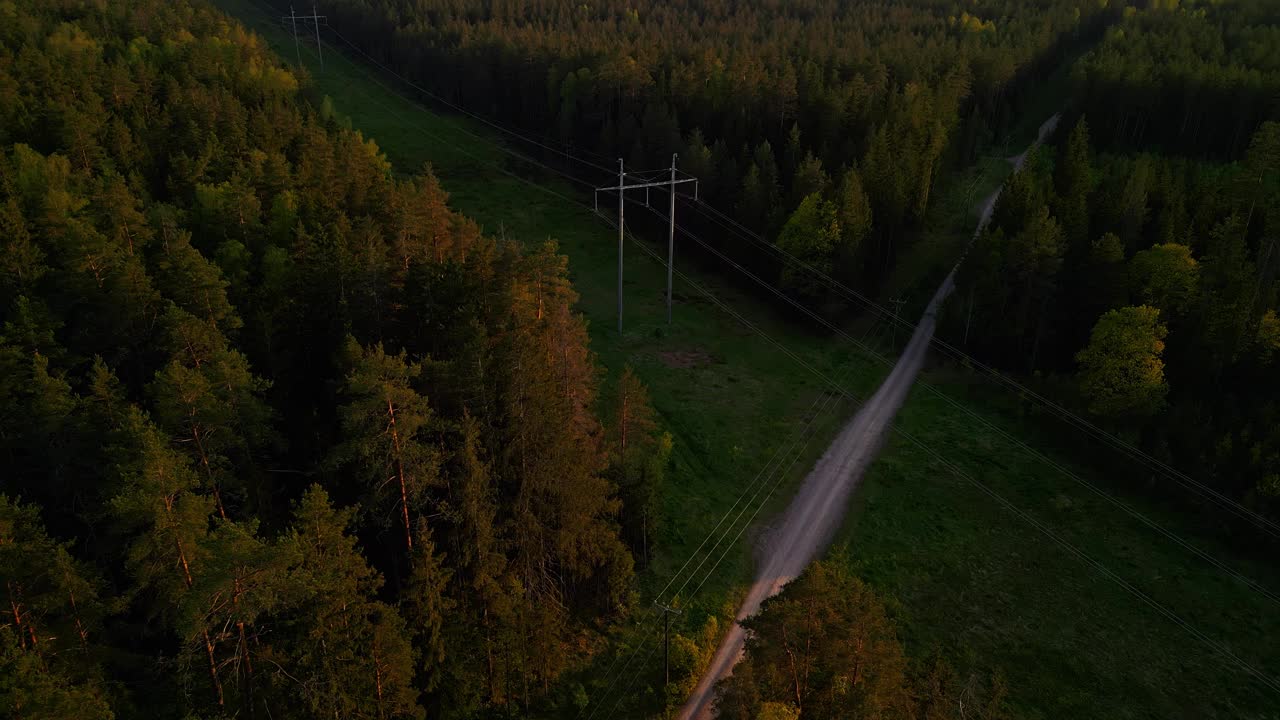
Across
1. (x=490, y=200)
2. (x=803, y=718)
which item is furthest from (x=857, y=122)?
(x=803, y=718)

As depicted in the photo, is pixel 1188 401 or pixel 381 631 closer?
pixel 381 631

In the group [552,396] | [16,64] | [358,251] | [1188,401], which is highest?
[16,64]

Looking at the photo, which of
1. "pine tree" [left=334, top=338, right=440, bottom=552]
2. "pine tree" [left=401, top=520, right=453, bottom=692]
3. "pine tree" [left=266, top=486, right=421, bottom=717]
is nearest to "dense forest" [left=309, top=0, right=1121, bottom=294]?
"pine tree" [left=334, top=338, right=440, bottom=552]

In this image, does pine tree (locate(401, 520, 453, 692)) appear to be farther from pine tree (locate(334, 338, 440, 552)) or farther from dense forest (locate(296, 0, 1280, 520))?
dense forest (locate(296, 0, 1280, 520))

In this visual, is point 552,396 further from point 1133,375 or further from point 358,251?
point 1133,375

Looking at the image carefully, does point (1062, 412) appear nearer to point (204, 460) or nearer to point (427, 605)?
point (427, 605)

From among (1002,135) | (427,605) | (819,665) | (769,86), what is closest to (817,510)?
(819,665)

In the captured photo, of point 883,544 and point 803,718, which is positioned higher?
point 803,718
